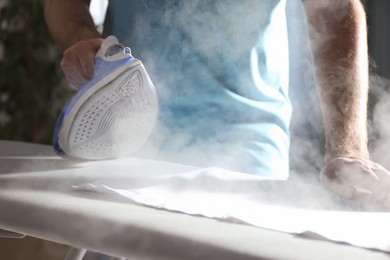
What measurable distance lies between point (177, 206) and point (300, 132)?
1.13 m

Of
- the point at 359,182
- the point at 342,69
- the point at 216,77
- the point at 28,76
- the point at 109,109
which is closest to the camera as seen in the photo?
the point at 359,182

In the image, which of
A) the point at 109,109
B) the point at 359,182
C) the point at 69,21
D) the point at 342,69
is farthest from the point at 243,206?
the point at 69,21

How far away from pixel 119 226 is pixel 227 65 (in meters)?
0.66

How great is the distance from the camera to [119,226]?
2.52 feet

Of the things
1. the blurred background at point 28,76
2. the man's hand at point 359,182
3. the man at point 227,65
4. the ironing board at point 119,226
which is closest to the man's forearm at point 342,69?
the man at point 227,65

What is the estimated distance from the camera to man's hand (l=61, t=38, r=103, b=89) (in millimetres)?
1169

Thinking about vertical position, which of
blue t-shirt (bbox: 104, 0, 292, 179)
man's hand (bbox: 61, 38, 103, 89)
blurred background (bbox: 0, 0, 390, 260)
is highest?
man's hand (bbox: 61, 38, 103, 89)

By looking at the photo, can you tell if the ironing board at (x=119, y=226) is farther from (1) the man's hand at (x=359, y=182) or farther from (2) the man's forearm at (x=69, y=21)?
(2) the man's forearm at (x=69, y=21)

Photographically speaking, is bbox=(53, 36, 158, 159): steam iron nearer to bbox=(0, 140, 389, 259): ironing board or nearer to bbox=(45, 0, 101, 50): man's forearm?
bbox=(0, 140, 389, 259): ironing board

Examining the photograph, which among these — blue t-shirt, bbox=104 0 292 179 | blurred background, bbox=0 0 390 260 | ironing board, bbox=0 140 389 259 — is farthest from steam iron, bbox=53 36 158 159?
blurred background, bbox=0 0 390 260

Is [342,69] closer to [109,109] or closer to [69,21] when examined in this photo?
[109,109]

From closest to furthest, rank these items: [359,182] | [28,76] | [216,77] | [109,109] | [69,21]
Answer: [359,182] < [109,109] < [216,77] < [69,21] < [28,76]

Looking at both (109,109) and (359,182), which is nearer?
(359,182)

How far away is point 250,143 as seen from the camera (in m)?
1.32
